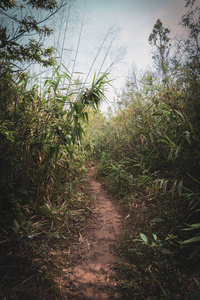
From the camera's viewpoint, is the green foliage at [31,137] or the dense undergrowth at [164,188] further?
the green foliage at [31,137]

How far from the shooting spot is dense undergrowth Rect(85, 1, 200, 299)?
128 cm

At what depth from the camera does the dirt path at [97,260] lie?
4.19 ft

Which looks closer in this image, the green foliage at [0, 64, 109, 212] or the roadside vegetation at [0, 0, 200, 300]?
the roadside vegetation at [0, 0, 200, 300]

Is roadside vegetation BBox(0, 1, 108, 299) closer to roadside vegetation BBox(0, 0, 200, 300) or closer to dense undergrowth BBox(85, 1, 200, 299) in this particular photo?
roadside vegetation BBox(0, 0, 200, 300)

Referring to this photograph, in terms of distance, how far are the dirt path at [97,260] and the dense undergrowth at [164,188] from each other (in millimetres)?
143

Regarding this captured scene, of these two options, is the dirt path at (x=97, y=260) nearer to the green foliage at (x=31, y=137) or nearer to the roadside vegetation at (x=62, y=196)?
the roadside vegetation at (x=62, y=196)

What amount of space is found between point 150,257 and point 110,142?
10.1 feet

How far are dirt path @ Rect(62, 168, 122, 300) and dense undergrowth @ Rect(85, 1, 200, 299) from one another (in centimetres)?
14

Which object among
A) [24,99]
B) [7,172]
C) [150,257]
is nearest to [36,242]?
[7,172]

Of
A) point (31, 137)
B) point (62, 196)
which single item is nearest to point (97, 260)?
point (62, 196)

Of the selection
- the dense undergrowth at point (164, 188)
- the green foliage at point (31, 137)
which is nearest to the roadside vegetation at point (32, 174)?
the green foliage at point (31, 137)

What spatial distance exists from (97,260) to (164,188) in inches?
42.2

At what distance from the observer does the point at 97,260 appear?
158 centimetres

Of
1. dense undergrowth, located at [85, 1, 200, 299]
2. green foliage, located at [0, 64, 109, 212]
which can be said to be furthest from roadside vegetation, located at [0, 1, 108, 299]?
dense undergrowth, located at [85, 1, 200, 299]
